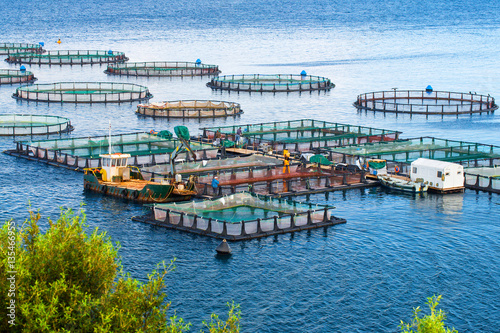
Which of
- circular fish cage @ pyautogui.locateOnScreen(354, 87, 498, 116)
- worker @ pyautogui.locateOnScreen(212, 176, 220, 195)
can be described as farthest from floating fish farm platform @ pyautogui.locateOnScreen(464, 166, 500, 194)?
circular fish cage @ pyautogui.locateOnScreen(354, 87, 498, 116)

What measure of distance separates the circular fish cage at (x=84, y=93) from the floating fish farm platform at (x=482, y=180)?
93.8 meters

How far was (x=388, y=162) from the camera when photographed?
10712 centimetres

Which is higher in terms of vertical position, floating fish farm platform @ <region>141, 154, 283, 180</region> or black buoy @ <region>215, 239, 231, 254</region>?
floating fish farm platform @ <region>141, 154, 283, 180</region>

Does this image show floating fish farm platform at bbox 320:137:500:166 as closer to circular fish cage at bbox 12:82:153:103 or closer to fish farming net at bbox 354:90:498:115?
fish farming net at bbox 354:90:498:115

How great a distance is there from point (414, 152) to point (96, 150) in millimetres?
44611

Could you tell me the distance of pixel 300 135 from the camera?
130125mm

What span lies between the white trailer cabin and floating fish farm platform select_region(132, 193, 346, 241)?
19.4 m

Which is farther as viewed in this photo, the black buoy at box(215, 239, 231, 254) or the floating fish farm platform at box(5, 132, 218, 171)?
the floating fish farm platform at box(5, 132, 218, 171)

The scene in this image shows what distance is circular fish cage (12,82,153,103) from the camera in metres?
172

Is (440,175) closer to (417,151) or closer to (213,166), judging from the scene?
(417,151)

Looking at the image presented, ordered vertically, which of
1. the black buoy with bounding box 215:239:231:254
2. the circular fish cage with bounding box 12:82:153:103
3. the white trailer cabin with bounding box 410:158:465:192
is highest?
the circular fish cage with bounding box 12:82:153:103

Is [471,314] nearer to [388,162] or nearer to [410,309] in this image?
[410,309]

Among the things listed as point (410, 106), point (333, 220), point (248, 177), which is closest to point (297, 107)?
point (410, 106)

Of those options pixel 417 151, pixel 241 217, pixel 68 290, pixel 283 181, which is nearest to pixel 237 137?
pixel 417 151
